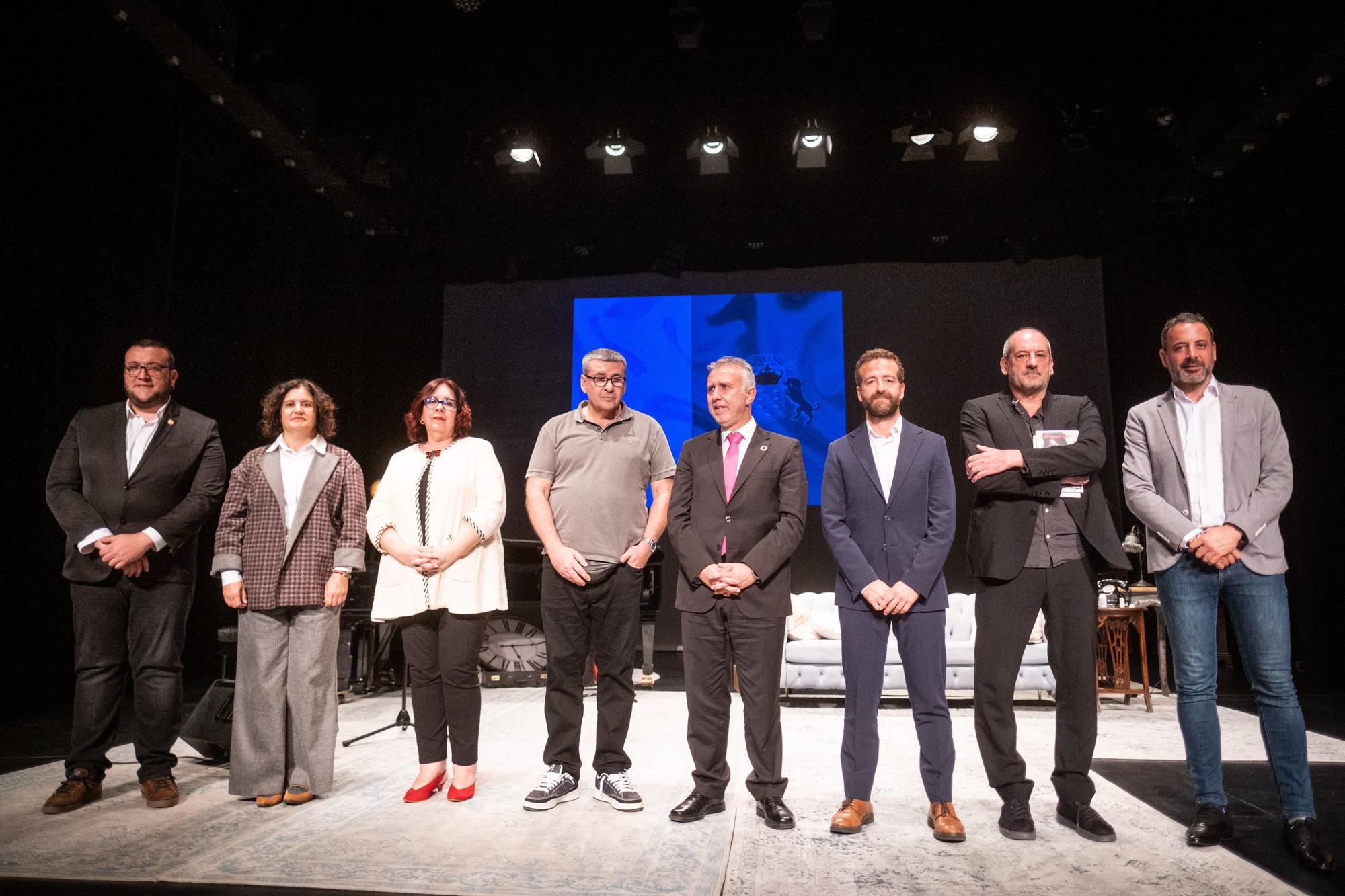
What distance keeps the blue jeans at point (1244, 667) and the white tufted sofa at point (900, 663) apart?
2681mm

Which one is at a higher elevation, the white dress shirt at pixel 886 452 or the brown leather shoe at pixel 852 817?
the white dress shirt at pixel 886 452

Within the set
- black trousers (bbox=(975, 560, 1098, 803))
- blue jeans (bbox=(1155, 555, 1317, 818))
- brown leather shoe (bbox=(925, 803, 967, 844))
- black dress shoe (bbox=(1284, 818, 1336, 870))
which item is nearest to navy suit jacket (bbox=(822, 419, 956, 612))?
black trousers (bbox=(975, 560, 1098, 803))

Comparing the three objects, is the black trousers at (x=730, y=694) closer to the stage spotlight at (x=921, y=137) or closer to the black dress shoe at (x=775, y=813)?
the black dress shoe at (x=775, y=813)

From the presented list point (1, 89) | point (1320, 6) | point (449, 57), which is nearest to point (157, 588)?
point (1, 89)

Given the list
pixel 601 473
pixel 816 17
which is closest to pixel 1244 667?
pixel 601 473

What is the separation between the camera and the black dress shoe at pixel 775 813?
2.72 meters

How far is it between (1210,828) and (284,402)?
3.58 metres

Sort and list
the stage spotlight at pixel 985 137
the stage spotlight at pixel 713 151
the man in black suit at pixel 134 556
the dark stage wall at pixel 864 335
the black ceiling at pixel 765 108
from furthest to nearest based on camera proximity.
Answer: the dark stage wall at pixel 864 335, the stage spotlight at pixel 713 151, the stage spotlight at pixel 985 137, the black ceiling at pixel 765 108, the man in black suit at pixel 134 556

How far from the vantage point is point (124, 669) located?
323 cm

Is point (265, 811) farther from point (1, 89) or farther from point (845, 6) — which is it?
point (845, 6)

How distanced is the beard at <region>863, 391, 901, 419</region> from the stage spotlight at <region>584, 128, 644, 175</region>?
439 centimetres

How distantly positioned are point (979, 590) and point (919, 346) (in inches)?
229

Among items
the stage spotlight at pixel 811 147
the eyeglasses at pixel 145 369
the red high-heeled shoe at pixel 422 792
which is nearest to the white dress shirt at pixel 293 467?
the eyeglasses at pixel 145 369

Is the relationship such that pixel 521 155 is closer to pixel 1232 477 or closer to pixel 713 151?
pixel 713 151
